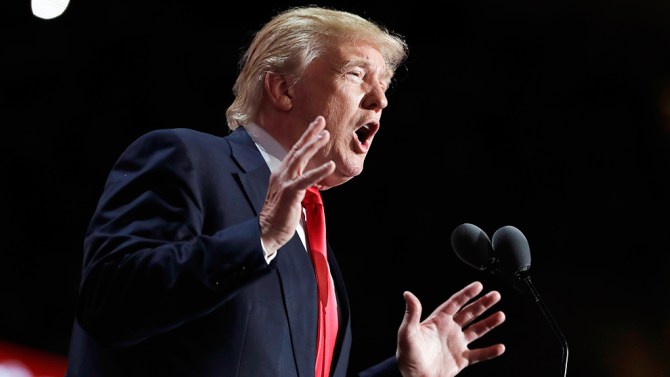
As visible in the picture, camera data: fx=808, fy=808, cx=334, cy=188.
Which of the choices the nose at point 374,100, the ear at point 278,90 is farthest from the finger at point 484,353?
the ear at point 278,90

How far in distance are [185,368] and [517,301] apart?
2232 millimetres

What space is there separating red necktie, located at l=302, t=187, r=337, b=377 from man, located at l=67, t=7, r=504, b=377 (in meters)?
0.01

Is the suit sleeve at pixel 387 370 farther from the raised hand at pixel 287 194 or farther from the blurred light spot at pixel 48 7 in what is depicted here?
the blurred light spot at pixel 48 7

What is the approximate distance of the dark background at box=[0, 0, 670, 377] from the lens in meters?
3.35

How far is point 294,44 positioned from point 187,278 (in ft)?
2.78

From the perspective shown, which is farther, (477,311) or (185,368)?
(477,311)

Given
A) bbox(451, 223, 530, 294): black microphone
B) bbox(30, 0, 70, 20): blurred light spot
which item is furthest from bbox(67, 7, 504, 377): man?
bbox(30, 0, 70, 20): blurred light spot

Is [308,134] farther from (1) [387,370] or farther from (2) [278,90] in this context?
(1) [387,370]

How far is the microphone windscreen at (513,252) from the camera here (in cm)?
174

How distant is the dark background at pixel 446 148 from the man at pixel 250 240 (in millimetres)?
1467

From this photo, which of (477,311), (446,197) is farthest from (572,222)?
(477,311)

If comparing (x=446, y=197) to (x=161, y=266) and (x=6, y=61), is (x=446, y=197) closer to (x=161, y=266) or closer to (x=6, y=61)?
(x=6, y=61)

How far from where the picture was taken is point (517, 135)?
352 cm

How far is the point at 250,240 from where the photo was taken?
130cm
